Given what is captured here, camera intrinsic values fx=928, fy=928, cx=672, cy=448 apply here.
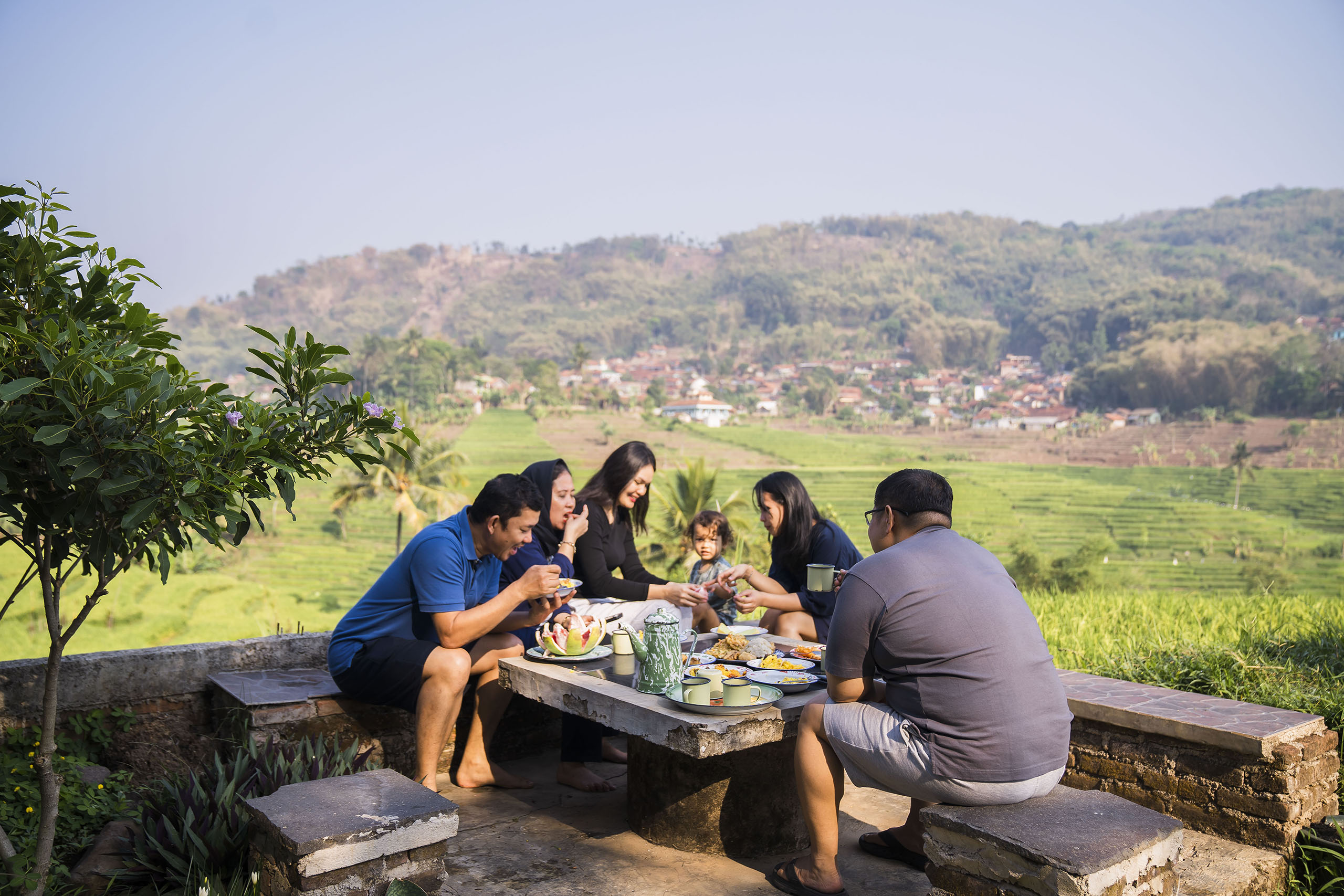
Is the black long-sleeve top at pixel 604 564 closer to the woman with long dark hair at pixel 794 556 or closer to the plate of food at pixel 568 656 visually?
the woman with long dark hair at pixel 794 556

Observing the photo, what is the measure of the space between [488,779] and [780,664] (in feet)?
4.34

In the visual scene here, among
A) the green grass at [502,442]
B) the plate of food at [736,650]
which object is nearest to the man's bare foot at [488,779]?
the plate of food at [736,650]

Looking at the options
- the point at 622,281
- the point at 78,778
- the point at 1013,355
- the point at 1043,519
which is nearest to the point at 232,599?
the point at 78,778

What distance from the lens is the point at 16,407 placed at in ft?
7.00

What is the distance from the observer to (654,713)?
2656mm

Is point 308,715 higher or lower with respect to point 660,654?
lower

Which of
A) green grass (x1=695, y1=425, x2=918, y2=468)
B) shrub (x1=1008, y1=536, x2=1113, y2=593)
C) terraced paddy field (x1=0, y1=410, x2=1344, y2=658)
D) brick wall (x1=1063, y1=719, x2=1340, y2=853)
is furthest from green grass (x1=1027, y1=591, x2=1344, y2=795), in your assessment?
green grass (x1=695, y1=425, x2=918, y2=468)

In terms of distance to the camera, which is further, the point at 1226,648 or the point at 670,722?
the point at 1226,648

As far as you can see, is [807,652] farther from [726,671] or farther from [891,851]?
[891,851]

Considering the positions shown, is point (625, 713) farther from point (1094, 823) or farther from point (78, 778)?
point (78, 778)

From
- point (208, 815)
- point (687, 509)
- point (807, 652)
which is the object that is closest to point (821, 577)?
point (807, 652)

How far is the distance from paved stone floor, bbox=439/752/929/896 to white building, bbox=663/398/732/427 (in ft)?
262

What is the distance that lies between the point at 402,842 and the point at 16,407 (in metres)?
1.35

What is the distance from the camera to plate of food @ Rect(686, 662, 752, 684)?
9.60 ft
